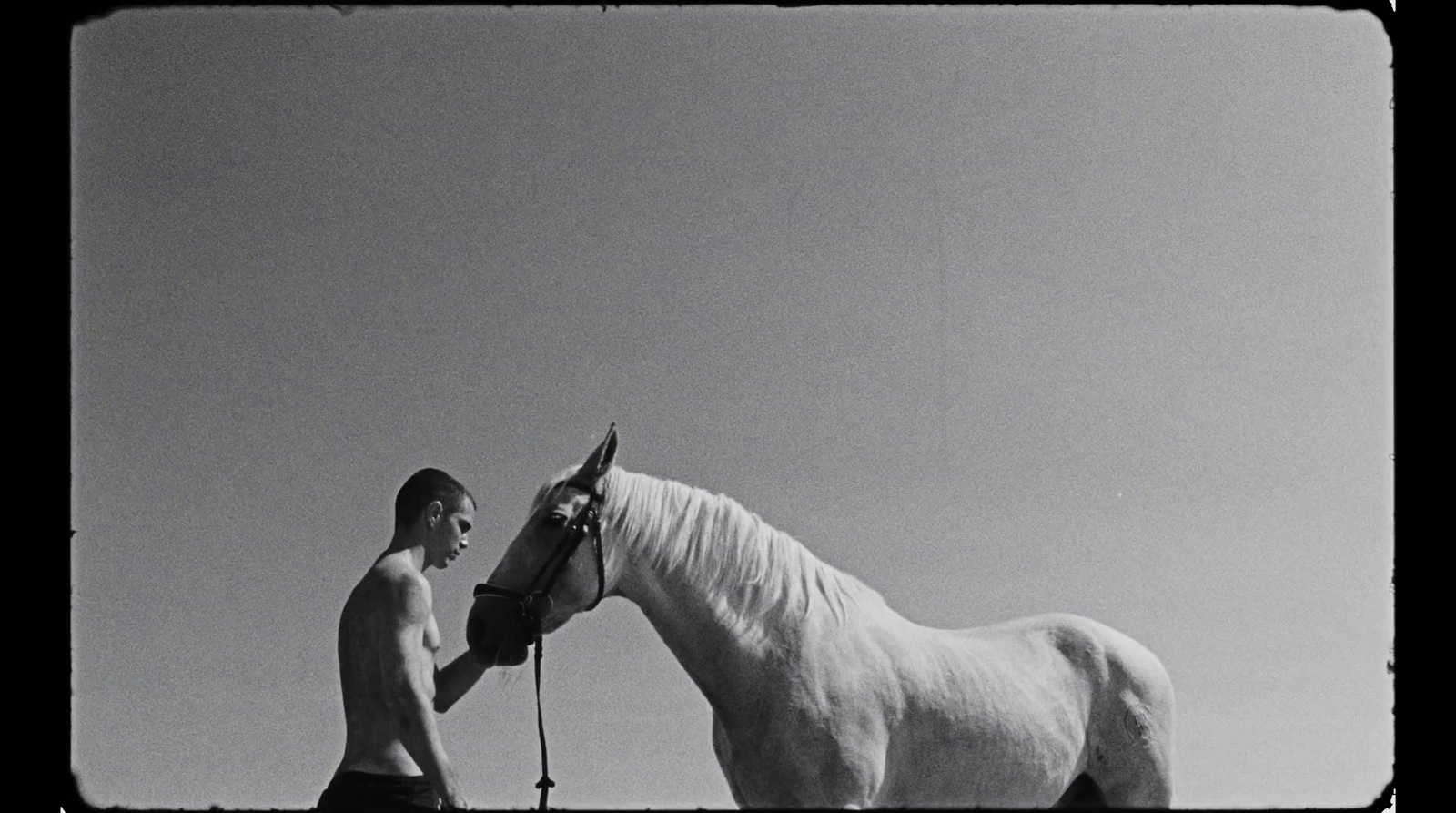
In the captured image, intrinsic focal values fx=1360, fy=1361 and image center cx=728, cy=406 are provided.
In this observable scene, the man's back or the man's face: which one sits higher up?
the man's face

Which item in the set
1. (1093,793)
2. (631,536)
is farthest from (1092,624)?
(631,536)

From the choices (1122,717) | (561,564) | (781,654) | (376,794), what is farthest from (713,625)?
(1122,717)

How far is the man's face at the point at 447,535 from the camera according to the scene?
11.9ft

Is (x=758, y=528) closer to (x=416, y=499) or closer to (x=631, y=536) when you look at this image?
(x=631, y=536)

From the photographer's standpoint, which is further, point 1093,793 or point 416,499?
point 1093,793

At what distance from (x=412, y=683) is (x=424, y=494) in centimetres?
52

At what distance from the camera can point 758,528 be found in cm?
398

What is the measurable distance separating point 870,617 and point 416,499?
1354mm

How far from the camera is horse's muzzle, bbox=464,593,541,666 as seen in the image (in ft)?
12.5

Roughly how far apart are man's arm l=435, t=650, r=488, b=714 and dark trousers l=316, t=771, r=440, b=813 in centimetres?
53

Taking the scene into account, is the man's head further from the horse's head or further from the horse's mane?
the horse's mane

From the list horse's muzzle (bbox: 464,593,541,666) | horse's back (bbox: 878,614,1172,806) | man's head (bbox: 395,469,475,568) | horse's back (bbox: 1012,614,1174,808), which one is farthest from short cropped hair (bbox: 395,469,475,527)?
horse's back (bbox: 1012,614,1174,808)

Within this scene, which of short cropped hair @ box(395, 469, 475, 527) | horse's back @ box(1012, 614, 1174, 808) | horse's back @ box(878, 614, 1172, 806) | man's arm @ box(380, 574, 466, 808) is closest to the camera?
man's arm @ box(380, 574, 466, 808)

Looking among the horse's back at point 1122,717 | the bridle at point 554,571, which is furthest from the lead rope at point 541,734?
the horse's back at point 1122,717
